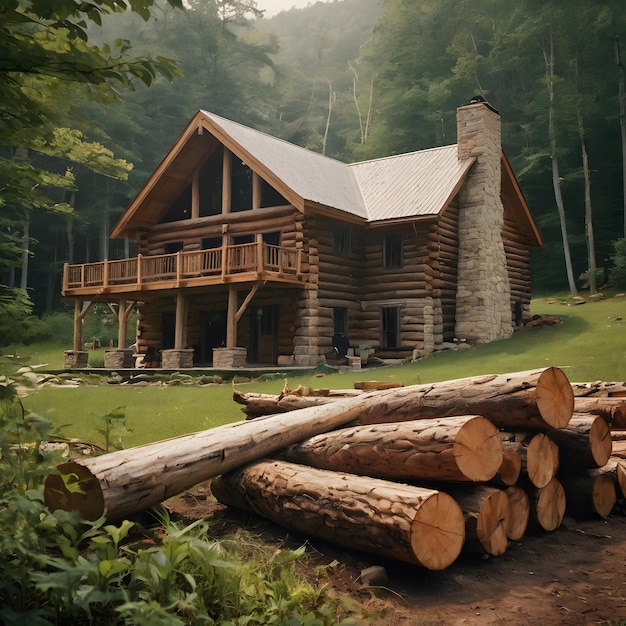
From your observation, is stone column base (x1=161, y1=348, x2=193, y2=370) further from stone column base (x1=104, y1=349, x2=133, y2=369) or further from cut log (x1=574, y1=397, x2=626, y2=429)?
cut log (x1=574, y1=397, x2=626, y2=429)

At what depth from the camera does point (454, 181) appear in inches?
888

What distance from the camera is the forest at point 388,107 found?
3183 centimetres

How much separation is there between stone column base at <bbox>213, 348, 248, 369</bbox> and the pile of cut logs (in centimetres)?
1310

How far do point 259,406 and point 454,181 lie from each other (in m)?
16.4

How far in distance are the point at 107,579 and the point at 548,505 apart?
175 inches

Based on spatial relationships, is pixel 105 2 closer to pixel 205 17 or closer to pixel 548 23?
pixel 548 23

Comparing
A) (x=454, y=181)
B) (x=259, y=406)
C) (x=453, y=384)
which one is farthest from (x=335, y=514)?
(x=454, y=181)

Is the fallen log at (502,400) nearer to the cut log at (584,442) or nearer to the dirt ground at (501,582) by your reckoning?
the cut log at (584,442)

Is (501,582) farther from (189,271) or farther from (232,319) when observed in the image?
(189,271)

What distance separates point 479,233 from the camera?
2389cm

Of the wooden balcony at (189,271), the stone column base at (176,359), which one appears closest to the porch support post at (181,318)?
the wooden balcony at (189,271)

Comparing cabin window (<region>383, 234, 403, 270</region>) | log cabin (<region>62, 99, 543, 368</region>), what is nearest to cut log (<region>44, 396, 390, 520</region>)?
log cabin (<region>62, 99, 543, 368</region>)

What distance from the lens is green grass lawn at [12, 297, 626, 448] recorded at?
36.4ft

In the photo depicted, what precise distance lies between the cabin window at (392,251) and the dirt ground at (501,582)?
57.5 ft
